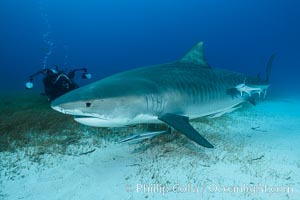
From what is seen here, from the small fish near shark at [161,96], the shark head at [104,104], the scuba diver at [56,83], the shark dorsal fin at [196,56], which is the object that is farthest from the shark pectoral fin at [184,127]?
the scuba diver at [56,83]

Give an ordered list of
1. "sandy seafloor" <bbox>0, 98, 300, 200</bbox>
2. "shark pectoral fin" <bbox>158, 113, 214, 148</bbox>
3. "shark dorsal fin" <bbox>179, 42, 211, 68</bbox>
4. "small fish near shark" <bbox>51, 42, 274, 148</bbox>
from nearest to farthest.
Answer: "sandy seafloor" <bbox>0, 98, 300, 200</bbox>, "small fish near shark" <bbox>51, 42, 274, 148</bbox>, "shark pectoral fin" <bbox>158, 113, 214, 148</bbox>, "shark dorsal fin" <bbox>179, 42, 211, 68</bbox>

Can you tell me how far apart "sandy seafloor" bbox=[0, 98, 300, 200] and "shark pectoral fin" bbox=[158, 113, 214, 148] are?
1.82 ft

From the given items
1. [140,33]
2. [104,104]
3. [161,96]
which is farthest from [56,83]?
[140,33]

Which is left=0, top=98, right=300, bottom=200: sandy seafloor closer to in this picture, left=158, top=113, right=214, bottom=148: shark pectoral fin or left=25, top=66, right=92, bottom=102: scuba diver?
left=158, top=113, right=214, bottom=148: shark pectoral fin

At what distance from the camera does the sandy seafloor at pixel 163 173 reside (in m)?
3.30

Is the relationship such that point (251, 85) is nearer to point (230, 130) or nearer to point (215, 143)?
point (230, 130)

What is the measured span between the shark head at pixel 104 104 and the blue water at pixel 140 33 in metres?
71.7

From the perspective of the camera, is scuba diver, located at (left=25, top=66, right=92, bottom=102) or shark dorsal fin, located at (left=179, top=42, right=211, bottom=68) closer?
shark dorsal fin, located at (left=179, top=42, right=211, bottom=68)

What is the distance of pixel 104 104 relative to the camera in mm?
3484

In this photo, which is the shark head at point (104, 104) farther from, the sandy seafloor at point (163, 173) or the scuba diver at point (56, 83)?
the scuba diver at point (56, 83)

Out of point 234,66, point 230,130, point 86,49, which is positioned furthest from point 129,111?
point 86,49

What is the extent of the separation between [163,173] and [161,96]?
1334 mm

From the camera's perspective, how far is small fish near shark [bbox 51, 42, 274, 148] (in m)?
3.45

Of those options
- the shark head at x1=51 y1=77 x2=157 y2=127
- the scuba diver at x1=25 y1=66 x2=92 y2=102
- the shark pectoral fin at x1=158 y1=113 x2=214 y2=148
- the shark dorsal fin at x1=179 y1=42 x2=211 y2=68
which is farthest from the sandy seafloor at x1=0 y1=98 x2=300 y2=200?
the scuba diver at x1=25 y1=66 x2=92 y2=102
